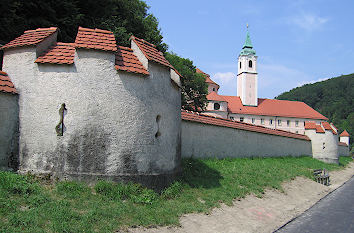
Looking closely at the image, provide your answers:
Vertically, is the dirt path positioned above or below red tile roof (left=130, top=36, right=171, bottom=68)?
below

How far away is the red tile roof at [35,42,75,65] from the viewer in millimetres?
7102

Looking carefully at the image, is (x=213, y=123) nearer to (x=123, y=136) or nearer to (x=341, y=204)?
(x=341, y=204)

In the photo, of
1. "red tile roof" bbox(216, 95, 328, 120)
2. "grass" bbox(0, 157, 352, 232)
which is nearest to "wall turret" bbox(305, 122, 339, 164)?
"grass" bbox(0, 157, 352, 232)

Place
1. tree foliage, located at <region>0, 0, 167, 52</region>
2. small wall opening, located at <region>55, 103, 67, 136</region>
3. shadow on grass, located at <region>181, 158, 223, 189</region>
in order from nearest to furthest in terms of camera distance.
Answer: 1. small wall opening, located at <region>55, 103, 67, 136</region>
2. shadow on grass, located at <region>181, 158, 223, 189</region>
3. tree foliage, located at <region>0, 0, 167, 52</region>

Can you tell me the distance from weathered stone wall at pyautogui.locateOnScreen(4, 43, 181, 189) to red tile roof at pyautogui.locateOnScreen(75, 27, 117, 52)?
15 centimetres

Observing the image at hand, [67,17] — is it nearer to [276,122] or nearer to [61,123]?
[61,123]

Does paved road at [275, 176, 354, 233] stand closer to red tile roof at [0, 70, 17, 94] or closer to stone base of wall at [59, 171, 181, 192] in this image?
stone base of wall at [59, 171, 181, 192]

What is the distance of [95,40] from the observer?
7.43 m

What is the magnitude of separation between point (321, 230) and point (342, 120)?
332 ft

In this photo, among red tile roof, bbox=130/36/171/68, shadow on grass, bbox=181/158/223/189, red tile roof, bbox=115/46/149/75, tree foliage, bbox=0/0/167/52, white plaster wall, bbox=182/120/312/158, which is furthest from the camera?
white plaster wall, bbox=182/120/312/158

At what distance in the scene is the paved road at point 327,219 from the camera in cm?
864

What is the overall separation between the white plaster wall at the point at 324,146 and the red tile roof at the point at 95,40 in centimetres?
2703

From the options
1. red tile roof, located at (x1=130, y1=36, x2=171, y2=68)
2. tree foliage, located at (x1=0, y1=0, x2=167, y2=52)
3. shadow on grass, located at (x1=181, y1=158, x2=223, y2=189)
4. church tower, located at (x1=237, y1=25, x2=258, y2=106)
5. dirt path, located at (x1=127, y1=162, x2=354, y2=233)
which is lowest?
dirt path, located at (x1=127, y1=162, x2=354, y2=233)

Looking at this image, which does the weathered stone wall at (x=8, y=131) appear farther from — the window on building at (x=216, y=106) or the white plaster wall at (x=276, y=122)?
the white plaster wall at (x=276, y=122)
